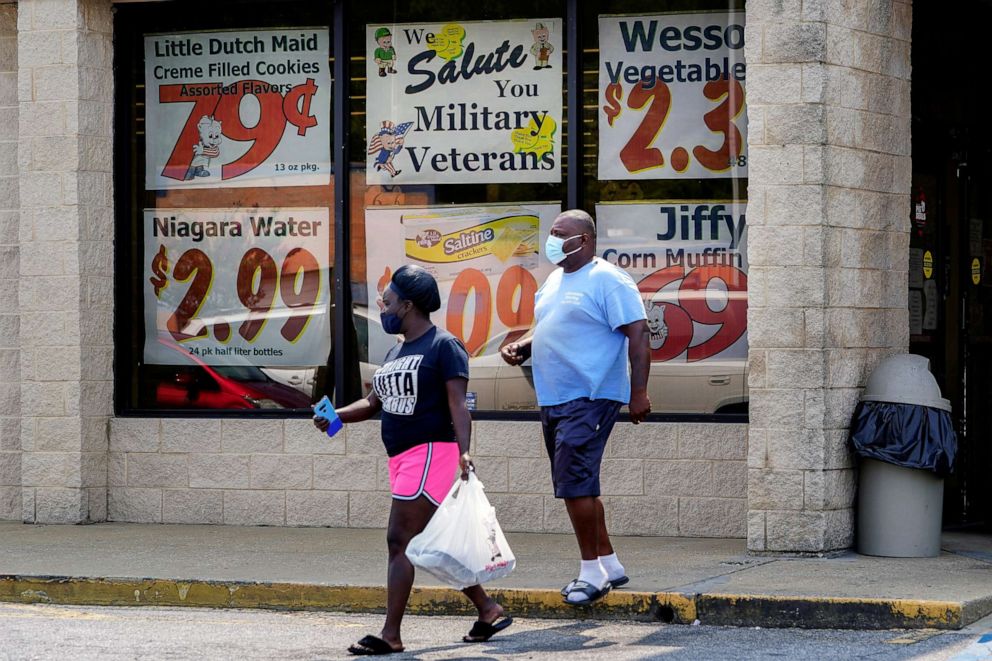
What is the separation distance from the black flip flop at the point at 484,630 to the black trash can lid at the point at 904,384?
10.5ft

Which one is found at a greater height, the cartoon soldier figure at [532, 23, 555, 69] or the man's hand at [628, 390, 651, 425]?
the cartoon soldier figure at [532, 23, 555, 69]

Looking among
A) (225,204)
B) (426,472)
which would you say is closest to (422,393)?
(426,472)

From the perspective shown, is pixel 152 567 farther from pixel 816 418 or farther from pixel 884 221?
pixel 884 221

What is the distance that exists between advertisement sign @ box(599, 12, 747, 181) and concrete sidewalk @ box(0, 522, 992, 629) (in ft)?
8.57

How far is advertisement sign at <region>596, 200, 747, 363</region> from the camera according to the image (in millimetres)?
10969

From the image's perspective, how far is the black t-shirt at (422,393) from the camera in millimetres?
7578

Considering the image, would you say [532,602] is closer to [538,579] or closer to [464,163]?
[538,579]

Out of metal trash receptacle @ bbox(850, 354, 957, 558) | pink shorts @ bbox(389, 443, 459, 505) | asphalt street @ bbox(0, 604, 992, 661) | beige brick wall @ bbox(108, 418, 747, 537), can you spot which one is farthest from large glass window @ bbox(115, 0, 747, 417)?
pink shorts @ bbox(389, 443, 459, 505)

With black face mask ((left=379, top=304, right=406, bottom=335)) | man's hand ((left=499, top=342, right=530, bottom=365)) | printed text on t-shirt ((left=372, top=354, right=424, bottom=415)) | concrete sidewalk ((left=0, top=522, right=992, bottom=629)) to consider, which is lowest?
concrete sidewalk ((left=0, top=522, right=992, bottom=629))

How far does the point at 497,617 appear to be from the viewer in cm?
780

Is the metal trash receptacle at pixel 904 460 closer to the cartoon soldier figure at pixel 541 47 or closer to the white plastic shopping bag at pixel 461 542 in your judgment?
the white plastic shopping bag at pixel 461 542

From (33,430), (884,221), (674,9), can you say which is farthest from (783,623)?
(33,430)

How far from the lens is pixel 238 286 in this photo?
39.2ft

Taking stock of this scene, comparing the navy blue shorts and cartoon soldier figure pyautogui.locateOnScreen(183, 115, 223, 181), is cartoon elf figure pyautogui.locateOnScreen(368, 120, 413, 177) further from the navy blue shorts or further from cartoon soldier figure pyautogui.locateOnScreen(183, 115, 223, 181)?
the navy blue shorts
